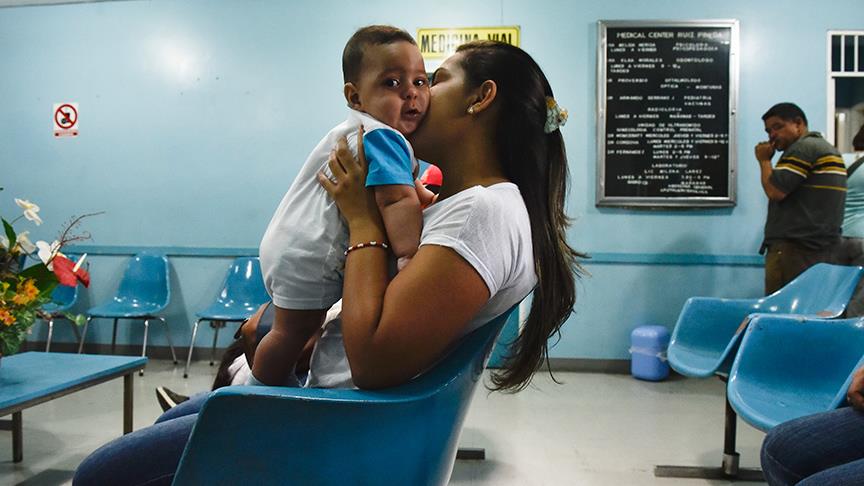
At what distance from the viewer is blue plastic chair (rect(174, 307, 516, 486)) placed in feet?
2.74

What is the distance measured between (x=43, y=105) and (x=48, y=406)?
8.60 ft

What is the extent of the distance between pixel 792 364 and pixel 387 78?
1708 mm

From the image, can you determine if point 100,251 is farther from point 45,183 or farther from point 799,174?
point 799,174

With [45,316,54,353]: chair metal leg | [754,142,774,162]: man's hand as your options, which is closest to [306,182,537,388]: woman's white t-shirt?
[754,142,774,162]: man's hand

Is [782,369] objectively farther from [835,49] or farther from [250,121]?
[250,121]

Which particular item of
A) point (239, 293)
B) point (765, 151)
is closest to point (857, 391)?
point (765, 151)

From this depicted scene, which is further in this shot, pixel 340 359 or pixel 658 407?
pixel 658 407

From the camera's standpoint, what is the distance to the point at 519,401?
3.74m

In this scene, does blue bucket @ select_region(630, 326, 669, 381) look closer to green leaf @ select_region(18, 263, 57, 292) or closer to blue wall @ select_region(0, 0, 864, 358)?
blue wall @ select_region(0, 0, 864, 358)

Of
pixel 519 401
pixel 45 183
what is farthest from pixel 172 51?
pixel 519 401

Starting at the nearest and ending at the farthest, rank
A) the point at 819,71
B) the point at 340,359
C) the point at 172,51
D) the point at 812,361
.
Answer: the point at 340,359, the point at 812,361, the point at 819,71, the point at 172,51

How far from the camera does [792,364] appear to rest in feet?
6.91

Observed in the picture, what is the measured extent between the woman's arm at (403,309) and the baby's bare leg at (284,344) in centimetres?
15

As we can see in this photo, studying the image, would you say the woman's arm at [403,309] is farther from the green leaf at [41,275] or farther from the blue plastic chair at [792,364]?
the green leaf at [41,275]
